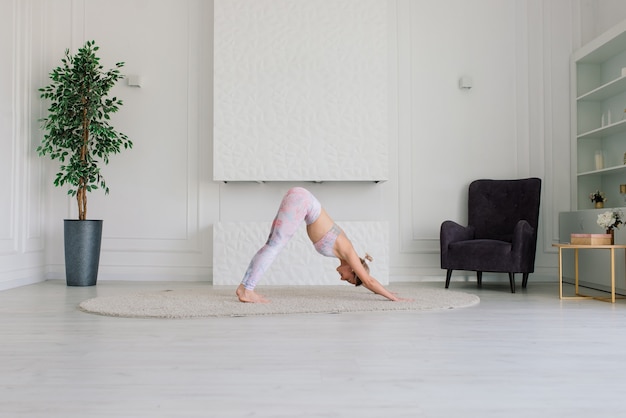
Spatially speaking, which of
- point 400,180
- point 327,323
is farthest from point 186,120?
point 327,323

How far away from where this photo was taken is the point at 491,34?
5855 mm

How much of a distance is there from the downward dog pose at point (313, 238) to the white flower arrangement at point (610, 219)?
6.04ft

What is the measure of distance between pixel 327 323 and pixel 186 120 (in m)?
3.42

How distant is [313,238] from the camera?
383 cm

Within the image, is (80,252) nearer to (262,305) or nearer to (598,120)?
(262,305)

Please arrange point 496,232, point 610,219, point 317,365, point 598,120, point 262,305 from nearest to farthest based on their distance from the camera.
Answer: point 317,365
point 262,305
point 610,219
point 496,232
point 598,120

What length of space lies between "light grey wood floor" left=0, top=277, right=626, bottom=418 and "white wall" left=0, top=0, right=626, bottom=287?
2285 mm

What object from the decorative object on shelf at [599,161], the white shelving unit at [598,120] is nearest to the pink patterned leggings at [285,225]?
the white shelving unit at [598,120]

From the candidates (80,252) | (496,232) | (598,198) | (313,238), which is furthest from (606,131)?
(80,252)

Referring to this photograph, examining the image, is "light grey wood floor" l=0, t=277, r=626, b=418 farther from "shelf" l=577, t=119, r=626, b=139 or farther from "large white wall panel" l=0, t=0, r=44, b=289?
"shelf" l=577, t=119, r=626, b=139

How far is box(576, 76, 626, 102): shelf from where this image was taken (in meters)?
4.96

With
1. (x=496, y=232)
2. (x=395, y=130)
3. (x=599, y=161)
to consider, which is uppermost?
(x=395, y=130)

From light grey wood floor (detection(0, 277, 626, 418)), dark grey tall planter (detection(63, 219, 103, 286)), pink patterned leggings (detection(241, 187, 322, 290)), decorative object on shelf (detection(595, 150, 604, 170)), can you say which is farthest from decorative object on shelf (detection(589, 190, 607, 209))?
dark grey tall planter (detection(63, 219, 103, 286))

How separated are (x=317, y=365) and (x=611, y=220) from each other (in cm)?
310
